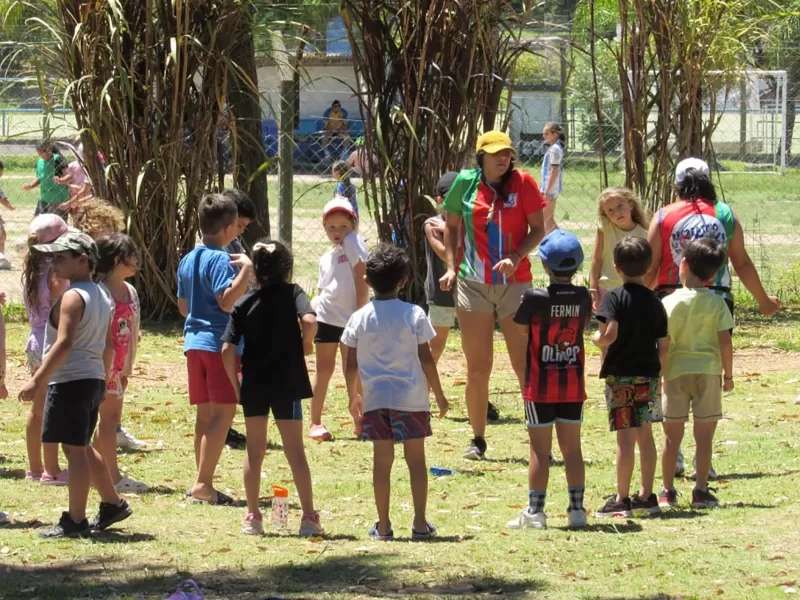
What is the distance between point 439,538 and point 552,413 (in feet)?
2.56

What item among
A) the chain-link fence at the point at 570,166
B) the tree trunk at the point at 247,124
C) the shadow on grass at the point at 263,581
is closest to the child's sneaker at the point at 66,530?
the shadow on grass at the point at 263,581

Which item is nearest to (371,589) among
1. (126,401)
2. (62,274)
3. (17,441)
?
(62,274)

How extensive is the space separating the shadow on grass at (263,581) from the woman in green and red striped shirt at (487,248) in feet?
7.65

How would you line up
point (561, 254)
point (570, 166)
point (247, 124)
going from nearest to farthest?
point (561, 254), point (247, 124), point (570, 166)

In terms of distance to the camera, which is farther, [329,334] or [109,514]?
[329,334]

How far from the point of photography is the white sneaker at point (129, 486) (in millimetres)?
7035

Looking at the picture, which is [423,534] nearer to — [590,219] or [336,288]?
[336,288]

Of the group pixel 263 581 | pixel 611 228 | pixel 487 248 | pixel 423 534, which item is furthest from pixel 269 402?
pixel 611 228

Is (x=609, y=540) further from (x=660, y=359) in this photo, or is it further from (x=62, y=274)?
(x=62, y=274)

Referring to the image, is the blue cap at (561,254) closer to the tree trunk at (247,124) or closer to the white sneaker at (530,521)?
the white sneaker at (530,521)

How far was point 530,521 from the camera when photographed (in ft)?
20.2

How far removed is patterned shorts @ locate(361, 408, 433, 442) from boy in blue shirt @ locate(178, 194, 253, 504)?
100cm

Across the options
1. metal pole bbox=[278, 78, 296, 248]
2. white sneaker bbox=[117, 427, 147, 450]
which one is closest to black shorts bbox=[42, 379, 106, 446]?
white sneaker bbox=[117, 427, 147, 450]

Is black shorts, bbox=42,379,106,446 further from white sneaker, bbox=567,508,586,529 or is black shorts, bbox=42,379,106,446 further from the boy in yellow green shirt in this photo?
the boy in yellow green shirt
